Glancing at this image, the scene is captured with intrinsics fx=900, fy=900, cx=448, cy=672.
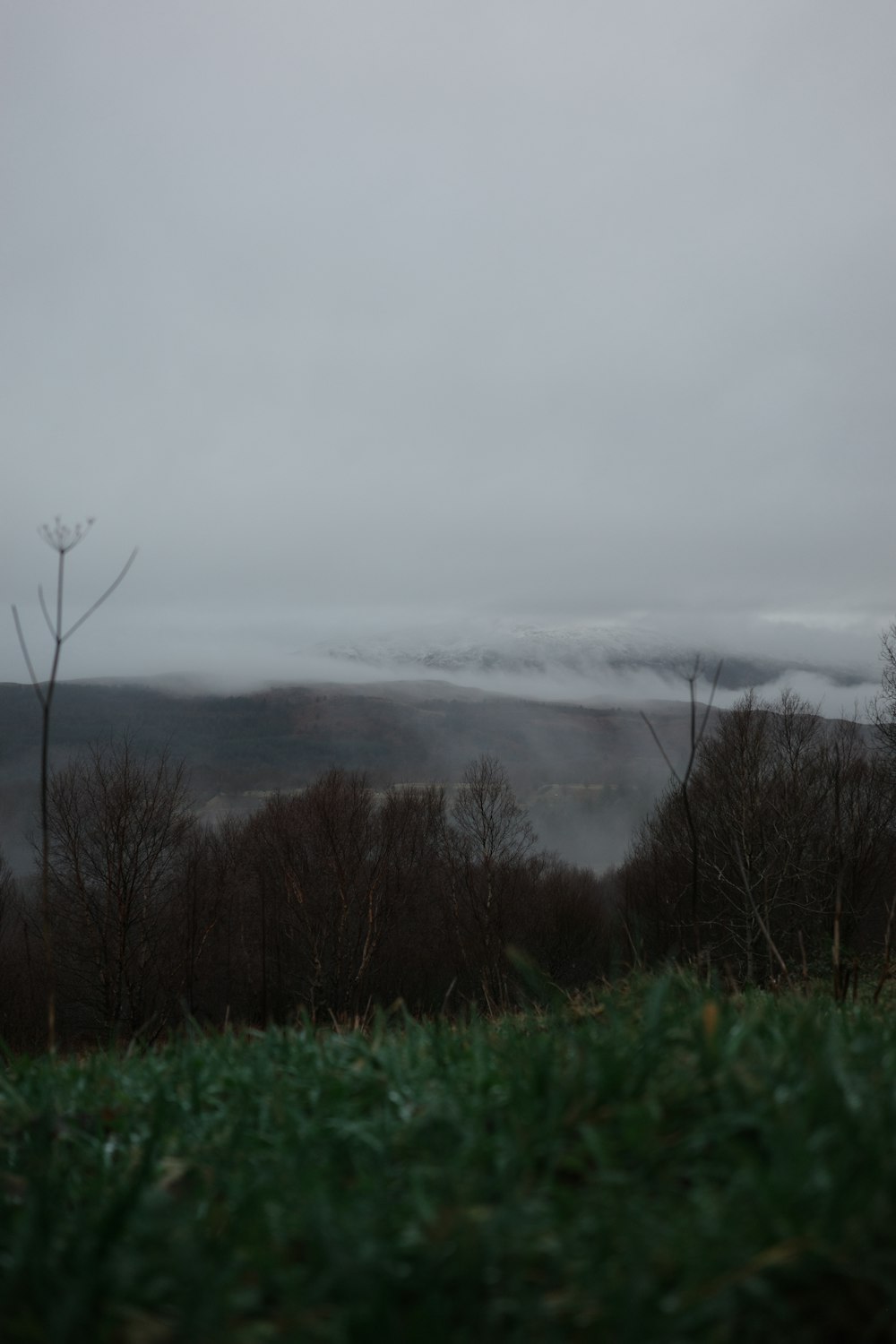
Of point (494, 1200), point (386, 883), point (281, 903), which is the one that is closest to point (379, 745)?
point (386, 883)

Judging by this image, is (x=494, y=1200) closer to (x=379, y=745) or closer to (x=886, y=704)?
(x=886, y=704)

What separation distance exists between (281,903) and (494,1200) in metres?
46.0

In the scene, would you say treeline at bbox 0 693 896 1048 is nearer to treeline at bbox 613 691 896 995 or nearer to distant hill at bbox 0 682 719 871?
treeline at bbox 613 691 896 995

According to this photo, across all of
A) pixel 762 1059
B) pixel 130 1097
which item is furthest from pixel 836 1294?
pixel 130 1097

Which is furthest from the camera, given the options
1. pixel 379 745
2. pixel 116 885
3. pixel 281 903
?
pixel 379 745

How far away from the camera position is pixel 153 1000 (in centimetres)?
4088

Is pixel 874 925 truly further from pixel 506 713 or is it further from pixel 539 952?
pixel 506 713

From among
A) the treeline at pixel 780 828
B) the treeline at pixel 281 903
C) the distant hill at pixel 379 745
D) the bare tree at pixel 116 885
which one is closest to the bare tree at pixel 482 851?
the treeline at pixel 281 903

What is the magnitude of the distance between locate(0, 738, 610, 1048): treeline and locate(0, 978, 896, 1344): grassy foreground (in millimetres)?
32950

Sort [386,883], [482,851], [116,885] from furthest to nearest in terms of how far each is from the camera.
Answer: [482,851] → [386,883] → [116,885]

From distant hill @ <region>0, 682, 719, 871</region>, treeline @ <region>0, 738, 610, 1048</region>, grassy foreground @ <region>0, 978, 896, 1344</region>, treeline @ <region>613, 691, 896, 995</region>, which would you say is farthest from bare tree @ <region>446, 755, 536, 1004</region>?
grassy foreground @ <region>0, 978, 896, 1344</region>

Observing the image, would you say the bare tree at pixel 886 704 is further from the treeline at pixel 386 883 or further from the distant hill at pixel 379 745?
the distant hill at pixel 379 745

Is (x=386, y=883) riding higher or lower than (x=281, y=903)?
higher

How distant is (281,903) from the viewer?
45.8 m
